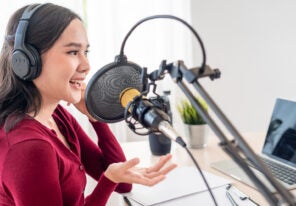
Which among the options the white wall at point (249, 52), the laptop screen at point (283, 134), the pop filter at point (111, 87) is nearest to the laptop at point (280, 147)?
the laptop screen at point (283, 134)

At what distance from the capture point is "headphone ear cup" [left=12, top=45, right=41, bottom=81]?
88 cm

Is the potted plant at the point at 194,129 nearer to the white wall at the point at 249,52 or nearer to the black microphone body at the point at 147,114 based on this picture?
the white wall at the point at 249,52

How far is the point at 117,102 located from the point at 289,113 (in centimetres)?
83

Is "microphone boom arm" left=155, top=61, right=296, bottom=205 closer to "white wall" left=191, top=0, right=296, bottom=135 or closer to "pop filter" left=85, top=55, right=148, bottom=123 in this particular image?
"pop filter" left=85, top=55, right=148, bottom=123

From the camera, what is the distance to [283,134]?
1.33 metres

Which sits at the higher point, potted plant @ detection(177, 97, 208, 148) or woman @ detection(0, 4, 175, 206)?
woman @ detection(0, 4, 175, 206)

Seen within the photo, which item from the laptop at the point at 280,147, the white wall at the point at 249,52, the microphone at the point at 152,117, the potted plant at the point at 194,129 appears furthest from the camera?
the white wall at the point at 249,52

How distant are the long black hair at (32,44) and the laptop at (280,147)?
68cm

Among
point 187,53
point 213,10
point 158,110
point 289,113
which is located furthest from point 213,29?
point 158,110

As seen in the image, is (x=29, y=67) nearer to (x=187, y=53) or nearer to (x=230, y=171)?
(x=230, y=171)

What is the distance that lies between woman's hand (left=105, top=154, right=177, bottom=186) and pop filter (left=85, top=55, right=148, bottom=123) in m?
0.18

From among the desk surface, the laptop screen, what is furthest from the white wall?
the laptop screen

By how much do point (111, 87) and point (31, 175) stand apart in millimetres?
292

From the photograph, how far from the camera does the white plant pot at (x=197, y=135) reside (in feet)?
4.97
